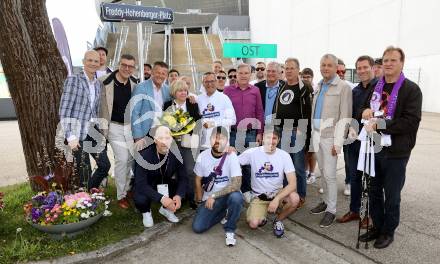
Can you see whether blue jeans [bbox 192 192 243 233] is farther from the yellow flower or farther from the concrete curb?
the yellow flower

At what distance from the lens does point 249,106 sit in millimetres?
5109

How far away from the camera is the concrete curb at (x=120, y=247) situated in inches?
138

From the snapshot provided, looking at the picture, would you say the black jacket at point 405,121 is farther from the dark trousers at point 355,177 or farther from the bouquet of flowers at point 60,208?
the bouquet of flowers at point 60,208

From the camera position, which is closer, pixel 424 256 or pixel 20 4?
pixel 424 256

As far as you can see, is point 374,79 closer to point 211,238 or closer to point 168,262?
point 211,238

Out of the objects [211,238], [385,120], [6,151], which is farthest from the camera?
[6,151]

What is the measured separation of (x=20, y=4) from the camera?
4.39 metres

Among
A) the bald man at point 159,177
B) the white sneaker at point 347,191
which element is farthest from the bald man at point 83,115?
the white sneaker at point 347,191

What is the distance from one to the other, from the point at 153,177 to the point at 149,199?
279 mm

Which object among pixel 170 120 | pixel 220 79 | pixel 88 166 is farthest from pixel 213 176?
pixel 220 79

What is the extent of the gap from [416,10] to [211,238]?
14550mm

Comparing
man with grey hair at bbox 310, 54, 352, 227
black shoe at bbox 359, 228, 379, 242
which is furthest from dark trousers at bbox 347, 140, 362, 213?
black shoe at bbox 359, 228, 379, 242

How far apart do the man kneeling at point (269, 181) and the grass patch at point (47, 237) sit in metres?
1.29

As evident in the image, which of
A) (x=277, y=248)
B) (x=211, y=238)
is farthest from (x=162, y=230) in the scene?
(x=277, y=248)
